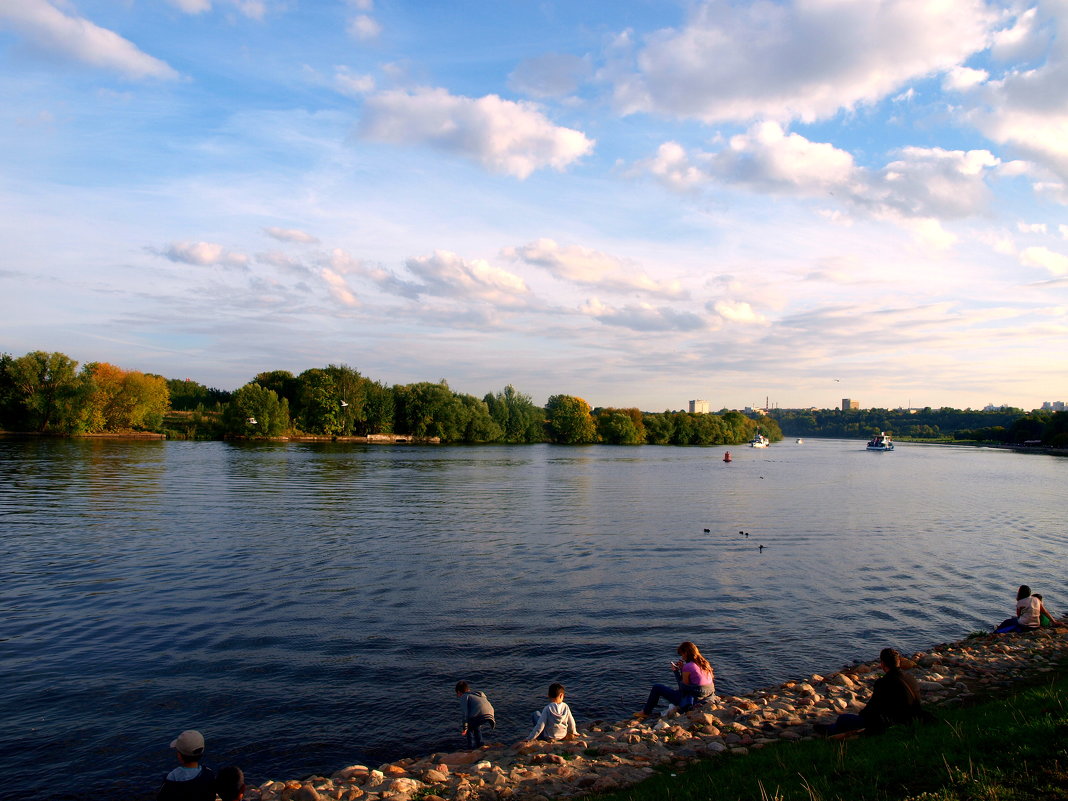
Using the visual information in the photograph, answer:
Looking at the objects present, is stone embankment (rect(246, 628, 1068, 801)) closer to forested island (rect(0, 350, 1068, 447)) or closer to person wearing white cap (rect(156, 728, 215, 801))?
person wearing white cap (rect(156, 728, 215, 801))

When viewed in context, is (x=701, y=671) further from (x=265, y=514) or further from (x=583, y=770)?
(x=265, y=514)

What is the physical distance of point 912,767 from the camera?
952 centimetres

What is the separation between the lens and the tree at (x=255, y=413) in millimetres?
146625

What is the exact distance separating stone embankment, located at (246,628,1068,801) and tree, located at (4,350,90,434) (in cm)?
14170

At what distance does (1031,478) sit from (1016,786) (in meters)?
107

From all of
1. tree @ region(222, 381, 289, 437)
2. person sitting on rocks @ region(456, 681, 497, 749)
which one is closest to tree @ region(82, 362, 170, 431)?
tree @ region(222, 381, 289, 437)

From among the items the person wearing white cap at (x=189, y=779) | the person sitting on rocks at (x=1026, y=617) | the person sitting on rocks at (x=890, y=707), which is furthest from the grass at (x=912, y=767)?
the person sitting on rocks at (x=1026, y=617)

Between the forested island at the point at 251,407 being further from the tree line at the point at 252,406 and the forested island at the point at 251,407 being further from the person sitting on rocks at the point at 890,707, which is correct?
the person sitting on rocks at the point at 890,707

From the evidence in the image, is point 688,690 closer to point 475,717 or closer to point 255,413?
point 475,717

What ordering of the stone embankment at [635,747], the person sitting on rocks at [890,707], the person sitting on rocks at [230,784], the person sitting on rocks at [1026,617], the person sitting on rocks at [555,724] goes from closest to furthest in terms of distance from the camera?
the person sitting on rocks at [230,784] → the stone embankment at [635,747] → the person sitting on rocks at [890,707] → the person sitting on rocks at [555,724] → the person sitting on rocks at [1026,617]

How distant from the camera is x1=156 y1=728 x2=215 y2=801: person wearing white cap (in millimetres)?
9453

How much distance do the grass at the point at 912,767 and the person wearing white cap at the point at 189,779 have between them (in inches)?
231

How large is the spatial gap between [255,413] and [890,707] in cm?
15158

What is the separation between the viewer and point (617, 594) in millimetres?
25922
